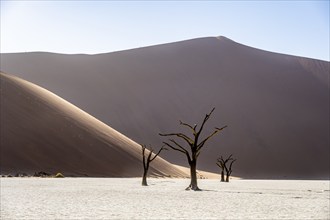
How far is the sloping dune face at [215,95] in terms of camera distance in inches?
3187

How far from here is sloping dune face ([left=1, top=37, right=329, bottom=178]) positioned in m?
80.9

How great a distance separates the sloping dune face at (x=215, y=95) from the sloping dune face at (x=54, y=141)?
23275 mm

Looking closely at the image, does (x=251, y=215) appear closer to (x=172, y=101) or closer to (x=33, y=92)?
(x=33, y=92)

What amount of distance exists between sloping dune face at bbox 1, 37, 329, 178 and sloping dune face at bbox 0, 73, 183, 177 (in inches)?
916

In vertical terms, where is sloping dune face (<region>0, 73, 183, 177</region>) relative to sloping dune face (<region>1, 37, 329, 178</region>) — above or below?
below

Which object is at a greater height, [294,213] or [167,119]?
[167,119]

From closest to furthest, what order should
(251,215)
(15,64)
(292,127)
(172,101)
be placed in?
(251,215), (292,127), (172,101), (15,64)

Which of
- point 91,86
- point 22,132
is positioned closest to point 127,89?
point 91,86

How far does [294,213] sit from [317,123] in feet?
271

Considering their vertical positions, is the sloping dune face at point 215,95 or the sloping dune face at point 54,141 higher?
the sloping dune face at point 215,95

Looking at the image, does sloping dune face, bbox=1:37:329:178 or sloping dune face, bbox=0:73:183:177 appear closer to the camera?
sloping dune face, bbox=0:73:183:177

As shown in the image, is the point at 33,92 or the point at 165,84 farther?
the point at 165,84

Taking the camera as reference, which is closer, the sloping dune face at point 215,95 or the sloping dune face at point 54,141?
the sloping dune face at point 54,141

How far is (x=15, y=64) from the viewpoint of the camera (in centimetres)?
11919
